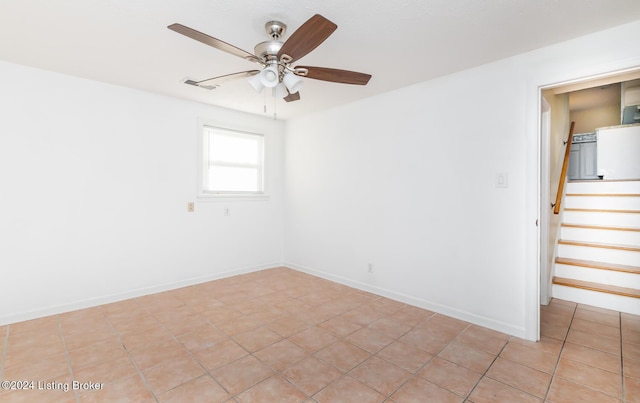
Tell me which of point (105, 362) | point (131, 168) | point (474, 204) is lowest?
point (105, 362)

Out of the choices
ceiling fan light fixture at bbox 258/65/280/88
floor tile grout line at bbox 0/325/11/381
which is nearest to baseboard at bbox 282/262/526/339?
ceiling fan light fixture at bbox 258/65/280/88

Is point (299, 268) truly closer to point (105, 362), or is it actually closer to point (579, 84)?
point (105, 362)

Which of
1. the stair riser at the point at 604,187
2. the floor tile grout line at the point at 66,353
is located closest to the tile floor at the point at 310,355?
the floor tile grout line at the point at 66,353

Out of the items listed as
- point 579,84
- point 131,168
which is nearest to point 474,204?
point 579,84

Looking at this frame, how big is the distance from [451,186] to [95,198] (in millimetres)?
3658

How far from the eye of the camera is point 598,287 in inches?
121

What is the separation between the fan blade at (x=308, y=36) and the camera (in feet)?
4.81

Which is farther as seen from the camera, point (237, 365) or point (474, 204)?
point (474, 204)

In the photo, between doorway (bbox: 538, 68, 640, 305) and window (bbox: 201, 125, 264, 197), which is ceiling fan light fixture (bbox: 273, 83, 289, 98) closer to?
doorway (bbox: 538, 68, 640, 305)

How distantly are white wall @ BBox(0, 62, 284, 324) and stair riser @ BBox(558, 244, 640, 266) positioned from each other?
4.28 m

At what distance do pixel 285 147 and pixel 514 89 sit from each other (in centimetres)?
319

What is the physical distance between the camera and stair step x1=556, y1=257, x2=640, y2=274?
9.99ft

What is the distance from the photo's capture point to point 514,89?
8.25ft

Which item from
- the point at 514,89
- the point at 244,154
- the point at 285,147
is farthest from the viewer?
the point at 285,147
